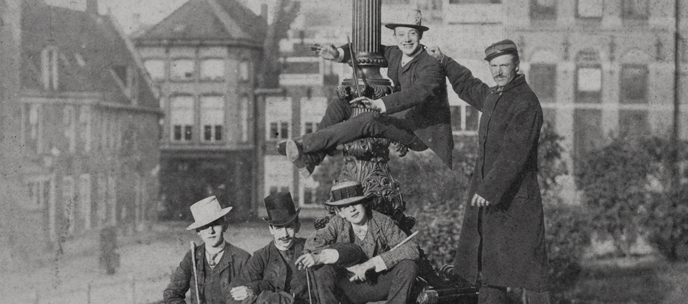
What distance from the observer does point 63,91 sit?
27.1 meters

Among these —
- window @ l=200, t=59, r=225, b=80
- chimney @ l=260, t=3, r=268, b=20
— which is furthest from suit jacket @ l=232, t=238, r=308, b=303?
chimney @ l=260, t=3, r=268, b=20

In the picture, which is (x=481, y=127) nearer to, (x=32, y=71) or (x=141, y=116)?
(x=32, y=71)

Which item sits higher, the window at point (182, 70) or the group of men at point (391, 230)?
the window at point (182, 70)

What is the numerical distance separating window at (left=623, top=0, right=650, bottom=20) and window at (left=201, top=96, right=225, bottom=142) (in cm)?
1246

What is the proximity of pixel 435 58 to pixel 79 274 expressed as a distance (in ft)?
77.3

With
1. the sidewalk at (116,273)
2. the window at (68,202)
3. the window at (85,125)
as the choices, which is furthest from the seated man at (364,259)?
the window at (68,202)

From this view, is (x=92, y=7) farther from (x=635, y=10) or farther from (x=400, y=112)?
(x=400, y=112)

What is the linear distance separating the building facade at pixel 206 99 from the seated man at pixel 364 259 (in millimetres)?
24379

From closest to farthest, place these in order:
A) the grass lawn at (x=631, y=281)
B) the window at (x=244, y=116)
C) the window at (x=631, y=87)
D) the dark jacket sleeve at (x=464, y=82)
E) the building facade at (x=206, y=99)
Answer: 1. the dark jacket sleeve at (x=464, y=82)
2. the window at (x=631, y=87)
3. the grass lawn at (x=631, y=281)
4. the building facade at (x=206, y=99)
5. the window at (x=244, y=116)

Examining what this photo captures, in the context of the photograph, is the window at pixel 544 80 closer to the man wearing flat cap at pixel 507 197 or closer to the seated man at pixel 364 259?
the man wearing flat cap at pixel 507 197

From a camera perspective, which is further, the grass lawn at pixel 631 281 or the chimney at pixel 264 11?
the chimney at pixel 264 11

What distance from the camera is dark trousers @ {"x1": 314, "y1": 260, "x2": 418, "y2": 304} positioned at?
18.4 ft

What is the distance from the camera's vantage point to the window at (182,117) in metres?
31.1

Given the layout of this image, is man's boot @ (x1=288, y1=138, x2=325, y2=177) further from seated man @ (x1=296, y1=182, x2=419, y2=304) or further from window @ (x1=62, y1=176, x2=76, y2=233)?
window @ (x1=62, y1=176, x2=76, y2=233)
